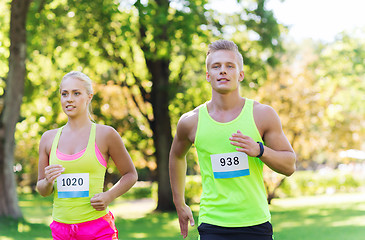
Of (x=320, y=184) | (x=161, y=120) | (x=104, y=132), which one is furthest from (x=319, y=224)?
(x=320, y=184)

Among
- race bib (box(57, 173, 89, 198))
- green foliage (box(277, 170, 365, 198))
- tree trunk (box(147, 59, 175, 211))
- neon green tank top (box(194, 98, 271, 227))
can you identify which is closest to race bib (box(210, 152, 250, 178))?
neon green tank top (box(194, 98, 271, 227))

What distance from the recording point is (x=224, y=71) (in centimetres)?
361

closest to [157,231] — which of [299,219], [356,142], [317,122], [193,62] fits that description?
[299,219]

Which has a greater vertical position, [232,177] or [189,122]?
[189,122]

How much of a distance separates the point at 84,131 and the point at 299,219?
15.6 m

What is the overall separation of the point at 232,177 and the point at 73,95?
4.41 ft

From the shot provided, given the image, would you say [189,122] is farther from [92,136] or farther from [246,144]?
[92,136]

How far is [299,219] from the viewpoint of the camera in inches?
731

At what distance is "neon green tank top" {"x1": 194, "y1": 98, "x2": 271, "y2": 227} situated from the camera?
3.48m

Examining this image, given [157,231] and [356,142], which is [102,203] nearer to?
[157,231]

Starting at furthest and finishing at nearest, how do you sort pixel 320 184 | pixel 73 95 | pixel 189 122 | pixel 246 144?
pixel 320 184 < pixel 73 95 < pixel 189 122 < pixel 246 144

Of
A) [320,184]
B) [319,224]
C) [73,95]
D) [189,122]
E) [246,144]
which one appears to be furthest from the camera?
[320,184]

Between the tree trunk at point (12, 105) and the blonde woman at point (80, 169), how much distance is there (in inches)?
445

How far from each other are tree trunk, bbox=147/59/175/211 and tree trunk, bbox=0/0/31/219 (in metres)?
6.54
